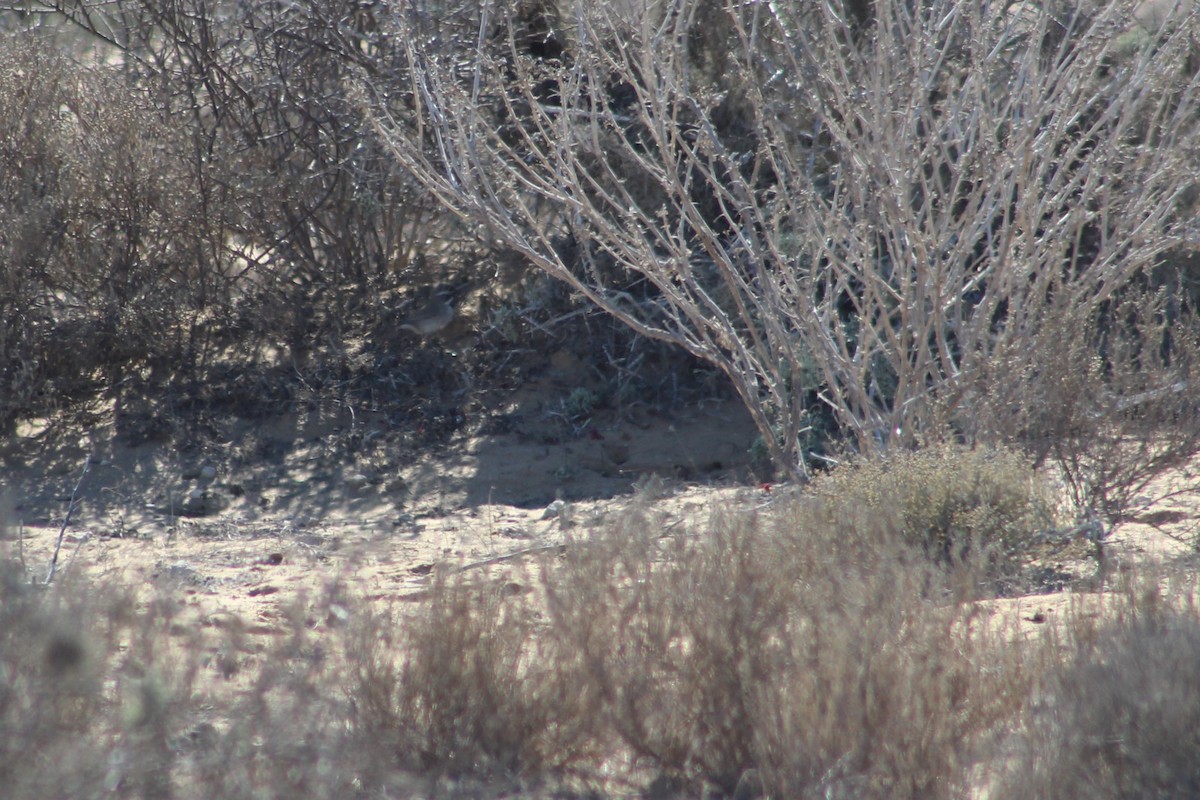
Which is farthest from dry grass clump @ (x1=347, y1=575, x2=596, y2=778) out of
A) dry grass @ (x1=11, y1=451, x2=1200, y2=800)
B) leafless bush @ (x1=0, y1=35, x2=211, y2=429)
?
leafless bush @ (x1=0, y1=35, x2=211, y2=429)

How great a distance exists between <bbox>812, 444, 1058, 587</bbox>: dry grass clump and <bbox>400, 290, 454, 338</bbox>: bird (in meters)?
4.72

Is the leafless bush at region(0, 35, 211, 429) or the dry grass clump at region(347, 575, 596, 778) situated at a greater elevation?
the leafless bush at region(0, 35, 211, 429)

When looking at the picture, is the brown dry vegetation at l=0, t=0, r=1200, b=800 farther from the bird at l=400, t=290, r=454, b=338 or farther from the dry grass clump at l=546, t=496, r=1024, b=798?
the bird at l=400, t=290, r=454, b=338

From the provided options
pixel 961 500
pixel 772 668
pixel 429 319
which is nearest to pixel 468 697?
pixel 772 668

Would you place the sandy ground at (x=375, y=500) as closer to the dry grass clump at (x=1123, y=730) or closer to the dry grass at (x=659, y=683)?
the dry grass at (x=659, y=683)

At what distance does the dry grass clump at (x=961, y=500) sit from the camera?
15.2 feet

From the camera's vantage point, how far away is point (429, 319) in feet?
29.6

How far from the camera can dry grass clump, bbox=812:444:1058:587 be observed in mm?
4629

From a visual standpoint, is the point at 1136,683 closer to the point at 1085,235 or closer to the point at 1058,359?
the point at 1058,359

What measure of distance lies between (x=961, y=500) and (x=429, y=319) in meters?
5.21

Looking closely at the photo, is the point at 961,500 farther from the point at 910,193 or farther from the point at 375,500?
the point at 375,500

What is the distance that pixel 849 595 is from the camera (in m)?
3.16

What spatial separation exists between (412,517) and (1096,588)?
393cm

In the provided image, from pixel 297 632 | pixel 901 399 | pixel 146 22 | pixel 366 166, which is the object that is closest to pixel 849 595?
pixel 297 632
